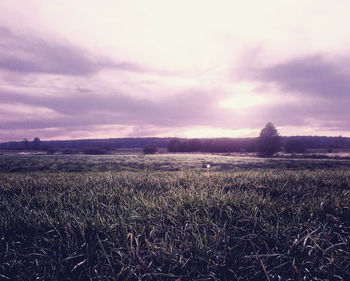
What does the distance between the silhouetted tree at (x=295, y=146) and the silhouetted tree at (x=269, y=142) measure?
56.6 ft

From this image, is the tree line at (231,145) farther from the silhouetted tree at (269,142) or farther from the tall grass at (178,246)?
the tall grass at (178,246)

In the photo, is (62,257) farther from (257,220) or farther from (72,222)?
(257,220)

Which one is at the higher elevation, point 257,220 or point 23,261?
point 257,220

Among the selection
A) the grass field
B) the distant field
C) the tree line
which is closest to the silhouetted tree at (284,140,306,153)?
the tree line

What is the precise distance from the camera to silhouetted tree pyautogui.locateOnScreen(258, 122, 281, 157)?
66.6 m

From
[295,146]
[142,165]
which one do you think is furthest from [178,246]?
[295,146]

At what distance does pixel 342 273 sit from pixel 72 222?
118 inches

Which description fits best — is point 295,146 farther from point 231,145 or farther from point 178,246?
point 178,246

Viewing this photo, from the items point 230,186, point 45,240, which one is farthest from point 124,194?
point 230,186

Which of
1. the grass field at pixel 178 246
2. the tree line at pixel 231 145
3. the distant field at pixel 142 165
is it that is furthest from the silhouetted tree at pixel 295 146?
the grass field at pixel 178 246

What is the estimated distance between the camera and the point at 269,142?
66875 mm

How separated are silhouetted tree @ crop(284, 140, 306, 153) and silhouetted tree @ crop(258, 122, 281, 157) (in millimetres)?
17265

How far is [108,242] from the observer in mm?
2234

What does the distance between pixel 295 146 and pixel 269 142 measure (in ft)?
68.8
